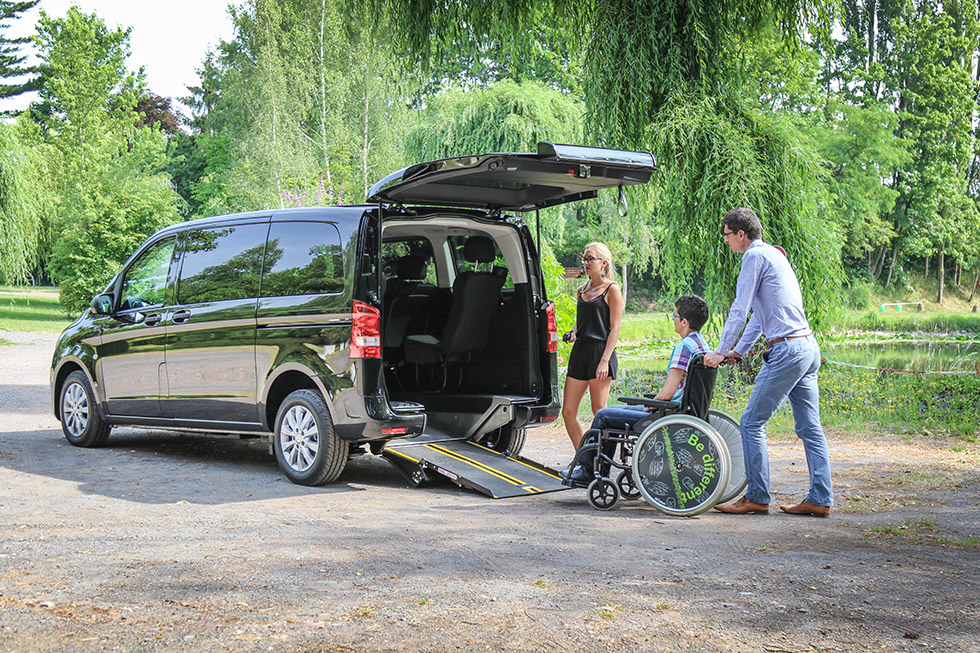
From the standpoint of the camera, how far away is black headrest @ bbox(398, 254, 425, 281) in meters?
7.88

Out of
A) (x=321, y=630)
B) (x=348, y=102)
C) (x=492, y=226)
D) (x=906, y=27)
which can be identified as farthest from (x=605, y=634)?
(x=906, y=27)

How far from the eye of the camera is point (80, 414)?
29.8 feet

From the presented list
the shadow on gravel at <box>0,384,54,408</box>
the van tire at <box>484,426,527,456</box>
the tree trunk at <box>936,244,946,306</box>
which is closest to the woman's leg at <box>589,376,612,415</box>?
the van tire at <box>484,426,527,456</box>

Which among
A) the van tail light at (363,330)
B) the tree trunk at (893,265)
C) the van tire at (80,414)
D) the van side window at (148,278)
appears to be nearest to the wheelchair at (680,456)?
the van tail light at (363,330)

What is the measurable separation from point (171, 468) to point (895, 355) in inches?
855

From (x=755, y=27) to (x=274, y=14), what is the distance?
109ft

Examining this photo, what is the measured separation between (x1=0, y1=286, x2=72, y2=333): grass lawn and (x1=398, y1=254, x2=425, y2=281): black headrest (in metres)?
26.0

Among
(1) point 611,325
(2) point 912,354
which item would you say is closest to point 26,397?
(1) point 611,325

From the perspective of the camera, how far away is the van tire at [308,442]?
22.4 ft

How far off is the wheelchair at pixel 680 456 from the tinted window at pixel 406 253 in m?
2.31

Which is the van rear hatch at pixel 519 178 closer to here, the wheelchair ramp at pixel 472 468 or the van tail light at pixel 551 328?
the van tail light at pixel 551 328

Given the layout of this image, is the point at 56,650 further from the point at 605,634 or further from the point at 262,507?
the point at 262,507

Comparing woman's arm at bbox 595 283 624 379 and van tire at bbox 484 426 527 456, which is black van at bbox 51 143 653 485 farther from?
woman's arm at bbox 595 283 624 379

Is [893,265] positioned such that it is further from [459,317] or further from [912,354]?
[459,317]
